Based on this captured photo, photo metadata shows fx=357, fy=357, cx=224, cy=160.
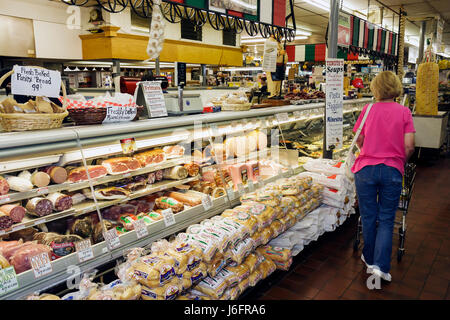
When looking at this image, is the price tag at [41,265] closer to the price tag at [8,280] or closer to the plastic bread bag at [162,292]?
the price tag at [8,280]

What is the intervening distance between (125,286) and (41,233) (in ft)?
2.50

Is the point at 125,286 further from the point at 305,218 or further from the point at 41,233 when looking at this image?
the point at 305,218

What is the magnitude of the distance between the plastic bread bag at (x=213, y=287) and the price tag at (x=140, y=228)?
553 mm

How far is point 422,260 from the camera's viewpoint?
3908mm

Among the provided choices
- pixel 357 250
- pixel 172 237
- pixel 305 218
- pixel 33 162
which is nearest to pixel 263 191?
pixel 305 218

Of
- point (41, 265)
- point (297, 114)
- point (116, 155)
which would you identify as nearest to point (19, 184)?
point (41, 265)

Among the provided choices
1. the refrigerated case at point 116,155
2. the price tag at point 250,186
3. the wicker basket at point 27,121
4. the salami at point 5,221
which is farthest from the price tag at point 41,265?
the price tag at point 250,186

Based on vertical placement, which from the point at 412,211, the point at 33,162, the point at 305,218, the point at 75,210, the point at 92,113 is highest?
the point at 92,113

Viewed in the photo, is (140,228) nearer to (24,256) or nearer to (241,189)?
(24,256)

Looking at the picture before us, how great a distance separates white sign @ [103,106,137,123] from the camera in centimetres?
269

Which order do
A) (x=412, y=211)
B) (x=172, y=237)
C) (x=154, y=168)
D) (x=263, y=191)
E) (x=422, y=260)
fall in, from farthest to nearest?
(x=412, y=211) → (x=422, y=260) → (x=263, y=191) → (x=154, y=168) → (x=172, y=237)

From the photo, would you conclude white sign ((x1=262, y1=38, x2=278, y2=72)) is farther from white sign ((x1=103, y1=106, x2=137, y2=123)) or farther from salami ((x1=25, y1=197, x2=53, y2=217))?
salami ((x1=25, y1=197, x2=53, y2=217))

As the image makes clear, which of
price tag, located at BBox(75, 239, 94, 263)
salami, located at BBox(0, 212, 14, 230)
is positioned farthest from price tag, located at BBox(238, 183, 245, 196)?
salami, located at BBox(0, 212, 14, 230)

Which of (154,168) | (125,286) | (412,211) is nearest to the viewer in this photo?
(125,286)
